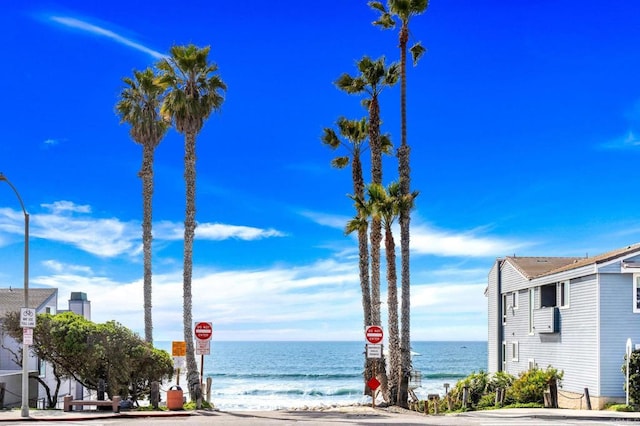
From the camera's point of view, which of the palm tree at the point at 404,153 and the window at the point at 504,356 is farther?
the window at the point at 504,356

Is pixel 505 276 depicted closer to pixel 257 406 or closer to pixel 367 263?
pixel 367 263

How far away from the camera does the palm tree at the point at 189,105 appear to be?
3709 cm

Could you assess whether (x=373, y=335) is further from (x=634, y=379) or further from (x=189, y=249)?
(x=634, y=379)

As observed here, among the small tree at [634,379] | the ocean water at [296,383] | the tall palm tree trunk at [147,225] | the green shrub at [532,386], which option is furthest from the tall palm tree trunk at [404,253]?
the tall palm tree trunk at [147,225]

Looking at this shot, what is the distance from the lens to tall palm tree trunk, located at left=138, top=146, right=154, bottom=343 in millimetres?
44594

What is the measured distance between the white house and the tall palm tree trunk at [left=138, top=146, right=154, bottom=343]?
20.3 m

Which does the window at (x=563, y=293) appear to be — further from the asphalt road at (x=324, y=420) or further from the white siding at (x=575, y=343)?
the asphalt road at (x=324, y=420)

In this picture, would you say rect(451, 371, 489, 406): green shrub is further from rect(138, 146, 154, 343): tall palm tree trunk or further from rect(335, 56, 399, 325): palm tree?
rect(138, 146, 154, 343): tall palm tree trunk

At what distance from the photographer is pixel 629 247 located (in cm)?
3731

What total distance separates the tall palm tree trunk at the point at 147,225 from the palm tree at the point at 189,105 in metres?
8.50

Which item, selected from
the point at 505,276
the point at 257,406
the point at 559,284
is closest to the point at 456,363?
the point at 257,406

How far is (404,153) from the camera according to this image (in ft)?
123

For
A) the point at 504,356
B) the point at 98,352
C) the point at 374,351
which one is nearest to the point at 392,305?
the point at 374,351

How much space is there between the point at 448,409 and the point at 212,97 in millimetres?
19625
